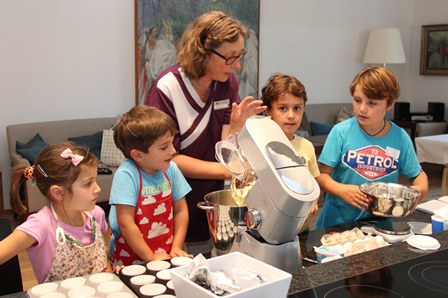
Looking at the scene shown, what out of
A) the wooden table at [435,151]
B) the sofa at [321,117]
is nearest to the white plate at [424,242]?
the wooden table at [435,151]

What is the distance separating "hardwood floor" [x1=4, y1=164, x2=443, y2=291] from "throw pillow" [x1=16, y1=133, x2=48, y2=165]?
0.63m

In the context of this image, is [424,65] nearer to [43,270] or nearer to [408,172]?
[408,172]

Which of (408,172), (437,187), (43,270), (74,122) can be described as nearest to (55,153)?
(43,270)

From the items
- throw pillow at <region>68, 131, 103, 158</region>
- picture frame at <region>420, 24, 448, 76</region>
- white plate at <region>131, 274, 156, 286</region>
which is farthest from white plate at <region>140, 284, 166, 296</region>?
picture frame at <region>420, 24, 448, 76</region>

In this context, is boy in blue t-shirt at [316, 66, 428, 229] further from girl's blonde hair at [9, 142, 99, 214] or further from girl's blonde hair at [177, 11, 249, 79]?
girl's blonde hair at [9, 142, 99, 214]

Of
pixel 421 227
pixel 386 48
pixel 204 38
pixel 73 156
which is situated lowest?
pixel 421 227

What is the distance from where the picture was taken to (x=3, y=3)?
15.1ft

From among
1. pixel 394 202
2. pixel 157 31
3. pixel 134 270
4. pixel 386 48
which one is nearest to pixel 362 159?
pixel 394 202

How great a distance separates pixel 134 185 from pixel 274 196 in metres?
0.68

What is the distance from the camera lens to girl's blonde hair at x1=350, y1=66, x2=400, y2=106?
190 centimetres

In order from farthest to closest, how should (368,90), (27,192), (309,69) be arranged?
1. (309,69)
2. (27,192)
3. (368,90)

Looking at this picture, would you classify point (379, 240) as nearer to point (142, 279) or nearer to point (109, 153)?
point (142, 279)

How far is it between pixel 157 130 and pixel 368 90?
0.82m

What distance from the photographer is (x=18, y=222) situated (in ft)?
14.9
